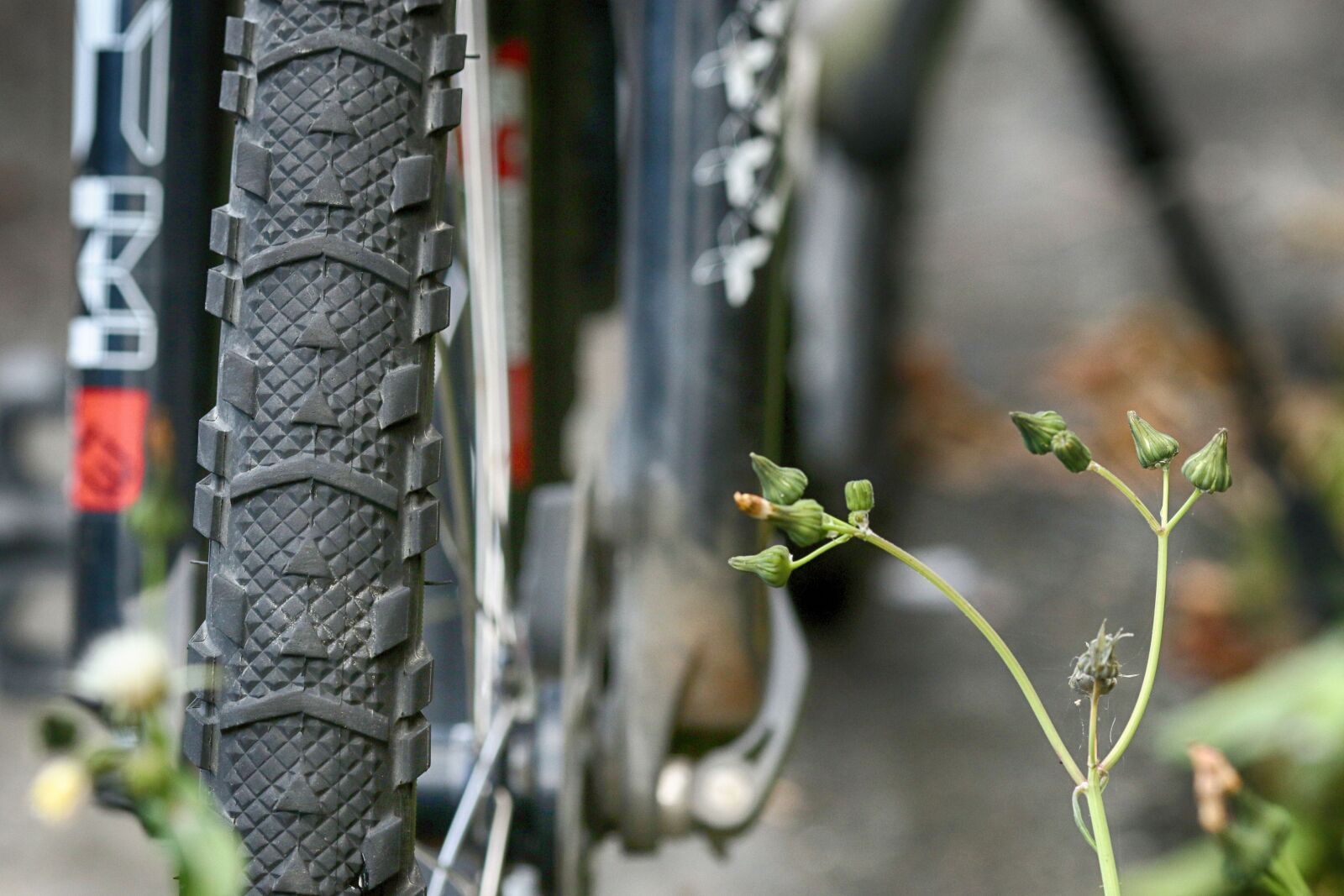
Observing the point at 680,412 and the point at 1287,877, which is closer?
the point at 1287,877

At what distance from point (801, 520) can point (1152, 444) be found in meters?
0.09

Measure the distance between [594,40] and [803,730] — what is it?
706mm

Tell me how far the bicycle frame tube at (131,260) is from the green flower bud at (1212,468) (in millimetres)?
619

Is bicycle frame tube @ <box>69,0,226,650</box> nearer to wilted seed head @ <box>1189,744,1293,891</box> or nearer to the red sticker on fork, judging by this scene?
the red sticker on fork

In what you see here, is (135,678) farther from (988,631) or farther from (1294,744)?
(1294,744)

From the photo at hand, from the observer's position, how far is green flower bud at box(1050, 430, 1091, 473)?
313 millimetres

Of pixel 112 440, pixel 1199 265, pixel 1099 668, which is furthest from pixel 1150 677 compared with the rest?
pixel 1199 265

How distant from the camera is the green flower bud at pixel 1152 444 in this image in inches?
12.1

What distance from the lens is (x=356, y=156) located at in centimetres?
36

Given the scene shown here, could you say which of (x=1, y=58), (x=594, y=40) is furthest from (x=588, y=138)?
(x=1, y=58)

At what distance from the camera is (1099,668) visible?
0.30m

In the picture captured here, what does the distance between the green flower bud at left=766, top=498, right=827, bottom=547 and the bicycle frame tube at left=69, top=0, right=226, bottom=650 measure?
1.82 ft

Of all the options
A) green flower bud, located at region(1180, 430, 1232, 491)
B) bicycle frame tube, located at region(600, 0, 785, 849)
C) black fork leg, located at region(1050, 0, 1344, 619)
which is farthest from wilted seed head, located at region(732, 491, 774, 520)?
black fork leg, located at region(1050, 0, 1344, 619)

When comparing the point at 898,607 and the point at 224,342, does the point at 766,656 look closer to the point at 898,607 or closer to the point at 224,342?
the point at 224,342
